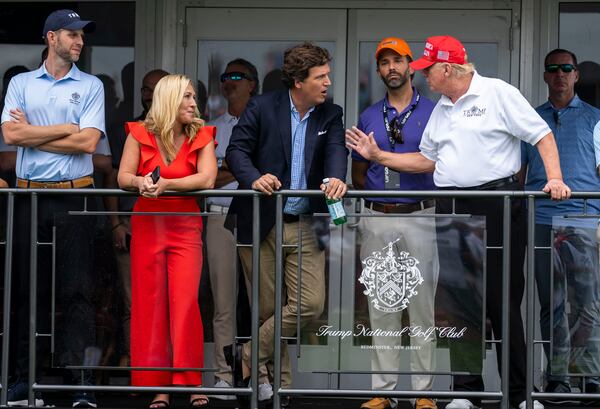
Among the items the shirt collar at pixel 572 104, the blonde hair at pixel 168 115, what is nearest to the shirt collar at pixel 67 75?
the blonde hair at pixel 168 115

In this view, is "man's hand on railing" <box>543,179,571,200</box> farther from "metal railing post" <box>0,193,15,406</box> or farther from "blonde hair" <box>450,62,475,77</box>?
"metal railing post" <box>0,193,15,406</box>

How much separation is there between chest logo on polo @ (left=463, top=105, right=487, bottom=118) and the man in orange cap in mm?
496

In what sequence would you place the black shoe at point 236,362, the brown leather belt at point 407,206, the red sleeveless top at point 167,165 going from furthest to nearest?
the brown leather belt at point 407,206, the red sleeveless top at point 167,165, the black shoe at point 236,362

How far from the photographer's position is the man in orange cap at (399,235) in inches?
269

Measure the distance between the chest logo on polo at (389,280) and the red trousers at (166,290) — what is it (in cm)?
97

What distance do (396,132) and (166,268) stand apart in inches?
66.3

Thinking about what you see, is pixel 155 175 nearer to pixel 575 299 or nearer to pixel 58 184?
pixel 58 184

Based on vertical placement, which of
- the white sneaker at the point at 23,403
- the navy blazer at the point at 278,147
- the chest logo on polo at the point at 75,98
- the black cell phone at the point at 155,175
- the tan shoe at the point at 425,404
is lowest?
the white sneaker at the point at 23,403

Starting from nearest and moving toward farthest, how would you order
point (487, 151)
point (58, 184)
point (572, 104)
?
point (487, 151) → point (58, 184) → point (572, 104)

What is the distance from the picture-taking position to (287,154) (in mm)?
7250

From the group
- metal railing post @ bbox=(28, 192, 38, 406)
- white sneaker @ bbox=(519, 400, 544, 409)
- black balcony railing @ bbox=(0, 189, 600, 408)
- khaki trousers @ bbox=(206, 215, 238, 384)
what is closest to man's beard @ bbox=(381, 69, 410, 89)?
black balcony railing @ bbox=(0, 189, 600, 408)

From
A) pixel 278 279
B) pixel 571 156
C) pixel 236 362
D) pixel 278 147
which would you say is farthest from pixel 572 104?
pixel 236 362

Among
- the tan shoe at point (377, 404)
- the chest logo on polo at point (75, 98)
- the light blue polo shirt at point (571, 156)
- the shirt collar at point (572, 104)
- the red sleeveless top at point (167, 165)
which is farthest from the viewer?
the shirt collar at point (572, 104)

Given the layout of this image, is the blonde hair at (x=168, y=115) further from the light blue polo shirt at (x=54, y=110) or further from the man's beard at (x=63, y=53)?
the man's beard at (x=63, y=53)
